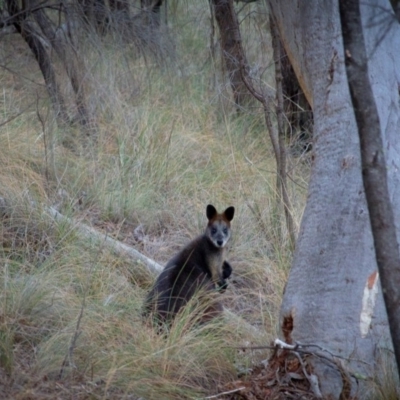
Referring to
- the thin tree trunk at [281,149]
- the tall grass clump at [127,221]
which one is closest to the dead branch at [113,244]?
the tall grass clump at [127,221]

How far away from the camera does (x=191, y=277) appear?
24.1ft

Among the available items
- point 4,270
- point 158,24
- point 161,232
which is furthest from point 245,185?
point 4,270

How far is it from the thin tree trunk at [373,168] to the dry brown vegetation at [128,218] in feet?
6.03

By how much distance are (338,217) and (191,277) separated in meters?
2.23

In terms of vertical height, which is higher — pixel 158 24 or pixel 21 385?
pixel 158 24

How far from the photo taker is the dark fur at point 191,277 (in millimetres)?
6850

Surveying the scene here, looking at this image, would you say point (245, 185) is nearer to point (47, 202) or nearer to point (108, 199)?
point (108, 199)

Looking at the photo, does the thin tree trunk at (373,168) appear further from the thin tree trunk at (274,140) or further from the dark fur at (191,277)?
the thin tree trunk at (274,140)

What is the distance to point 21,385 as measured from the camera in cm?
494

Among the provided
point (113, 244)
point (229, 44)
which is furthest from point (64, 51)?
point (229, 44)

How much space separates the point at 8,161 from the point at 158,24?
2499 millimetres

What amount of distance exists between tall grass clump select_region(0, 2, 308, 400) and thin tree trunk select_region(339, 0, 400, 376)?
1815 millimetres

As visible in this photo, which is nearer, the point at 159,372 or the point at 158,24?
the point at 159,372

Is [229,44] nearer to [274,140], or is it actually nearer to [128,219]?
[128,219]
